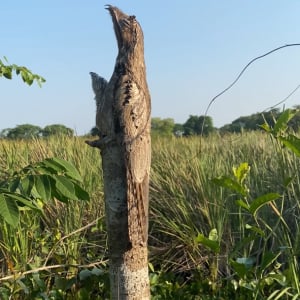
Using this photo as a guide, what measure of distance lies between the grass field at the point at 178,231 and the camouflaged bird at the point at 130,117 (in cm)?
73

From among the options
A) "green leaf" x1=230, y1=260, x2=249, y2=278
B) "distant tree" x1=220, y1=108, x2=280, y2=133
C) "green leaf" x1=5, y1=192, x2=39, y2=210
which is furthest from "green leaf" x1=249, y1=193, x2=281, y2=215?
"green leaf" x1=5, y1=192, x2=39, y2=210

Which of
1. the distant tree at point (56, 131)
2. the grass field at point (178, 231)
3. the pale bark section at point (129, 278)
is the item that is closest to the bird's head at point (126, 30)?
the pale bark section at point (129, 278)

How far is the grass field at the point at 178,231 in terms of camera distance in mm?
2367

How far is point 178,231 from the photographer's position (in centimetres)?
319

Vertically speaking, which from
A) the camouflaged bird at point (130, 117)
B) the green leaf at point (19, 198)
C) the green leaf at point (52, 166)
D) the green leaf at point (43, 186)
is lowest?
the green leaf at point (19, 198)

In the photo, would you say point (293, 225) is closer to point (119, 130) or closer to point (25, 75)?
point (25, 75)

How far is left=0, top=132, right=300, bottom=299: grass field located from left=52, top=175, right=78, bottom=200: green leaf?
72cm

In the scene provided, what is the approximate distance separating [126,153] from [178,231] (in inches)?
79.8

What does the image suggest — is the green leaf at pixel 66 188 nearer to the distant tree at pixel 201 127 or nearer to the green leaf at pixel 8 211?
the green leaf at pixel 8 211

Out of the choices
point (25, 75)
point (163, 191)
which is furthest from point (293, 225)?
point (25, 75)

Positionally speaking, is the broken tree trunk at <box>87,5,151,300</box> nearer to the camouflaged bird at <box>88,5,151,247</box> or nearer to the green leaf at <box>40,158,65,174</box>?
the camouflaged bird at <box>88,5,151,247</box>

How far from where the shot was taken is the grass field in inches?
93.2

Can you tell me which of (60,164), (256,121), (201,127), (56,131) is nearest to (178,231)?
(256,121)

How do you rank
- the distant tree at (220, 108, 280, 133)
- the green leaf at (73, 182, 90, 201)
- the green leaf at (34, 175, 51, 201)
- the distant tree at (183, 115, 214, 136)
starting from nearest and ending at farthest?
the green leaf at (34, 175, 51, 201)
the green leaf at (73, 182, 90, 201)
the distant tree at (183, 115, 214, 136)
the distant tree at (220, 108, 280, 133)
